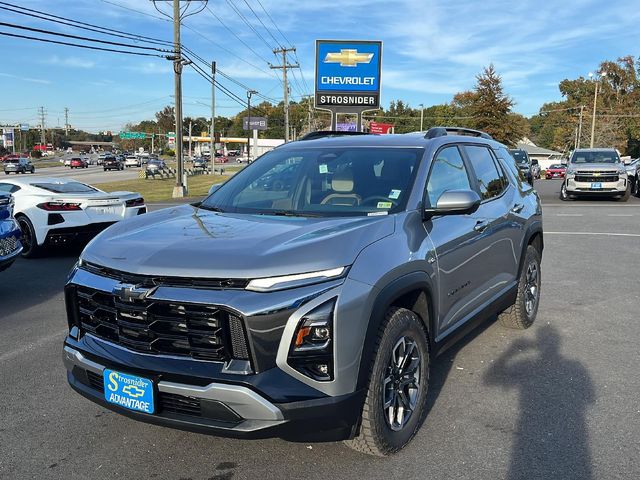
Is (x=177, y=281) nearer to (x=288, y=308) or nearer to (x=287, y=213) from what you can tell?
(x=288, y=308)

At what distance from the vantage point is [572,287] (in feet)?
24.6

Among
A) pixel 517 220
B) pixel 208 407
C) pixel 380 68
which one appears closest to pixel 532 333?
pixel 517 220

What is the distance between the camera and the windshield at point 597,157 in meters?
20.3

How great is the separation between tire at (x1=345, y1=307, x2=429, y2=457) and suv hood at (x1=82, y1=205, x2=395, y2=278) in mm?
496

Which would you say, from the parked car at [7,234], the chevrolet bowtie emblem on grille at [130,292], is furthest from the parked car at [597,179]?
the chevrolet bowtie emblem on grille at [130,292]

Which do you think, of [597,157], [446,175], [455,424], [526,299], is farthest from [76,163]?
[455,424]

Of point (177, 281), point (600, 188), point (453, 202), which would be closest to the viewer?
point (177, 281)

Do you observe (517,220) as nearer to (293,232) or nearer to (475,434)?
(475,434)

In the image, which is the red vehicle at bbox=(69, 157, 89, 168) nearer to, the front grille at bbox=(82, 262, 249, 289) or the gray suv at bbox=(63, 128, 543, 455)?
the gray suv at bbox=(63, 128, 543, 455)

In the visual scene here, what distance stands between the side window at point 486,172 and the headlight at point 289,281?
232cm

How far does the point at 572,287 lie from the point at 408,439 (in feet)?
16.3

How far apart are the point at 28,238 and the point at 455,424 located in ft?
27.4

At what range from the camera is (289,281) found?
8.90 feet

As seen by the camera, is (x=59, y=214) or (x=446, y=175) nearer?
(x=446, y=175)
